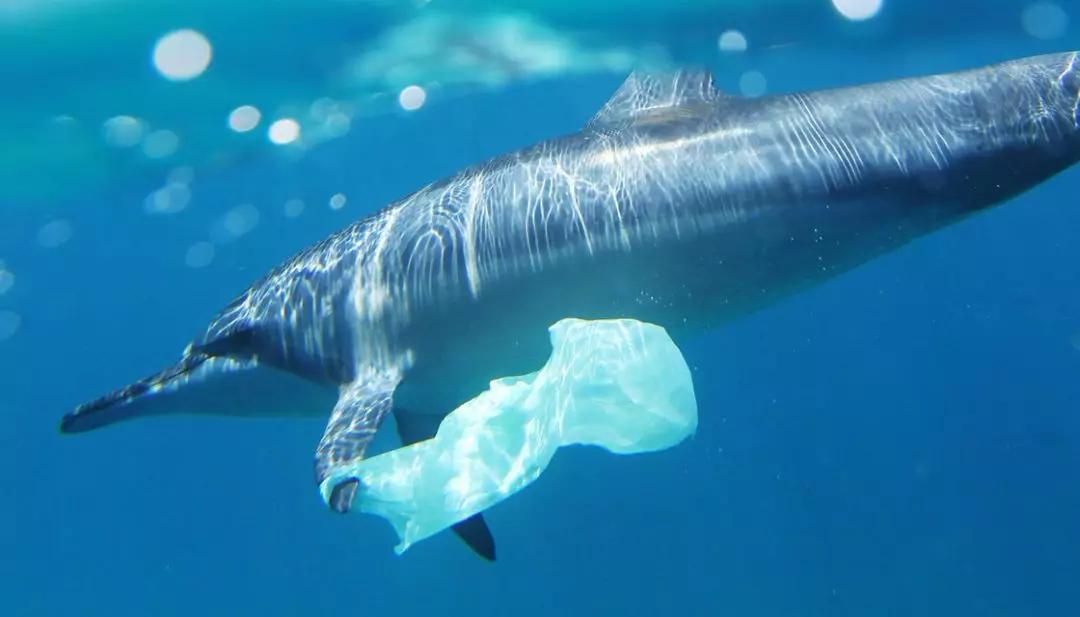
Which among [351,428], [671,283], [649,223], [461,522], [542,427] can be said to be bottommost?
[461,522]

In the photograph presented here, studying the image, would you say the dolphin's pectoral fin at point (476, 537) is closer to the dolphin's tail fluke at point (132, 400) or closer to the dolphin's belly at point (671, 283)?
the dolphin's belly at point (671, 283)

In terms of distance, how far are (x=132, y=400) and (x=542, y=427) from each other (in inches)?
163

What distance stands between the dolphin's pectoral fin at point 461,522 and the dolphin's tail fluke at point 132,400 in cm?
204

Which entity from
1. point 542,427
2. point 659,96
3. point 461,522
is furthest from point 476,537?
point 659,96

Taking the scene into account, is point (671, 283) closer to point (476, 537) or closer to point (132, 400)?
point (476, 537)

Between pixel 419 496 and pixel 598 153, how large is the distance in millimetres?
3108

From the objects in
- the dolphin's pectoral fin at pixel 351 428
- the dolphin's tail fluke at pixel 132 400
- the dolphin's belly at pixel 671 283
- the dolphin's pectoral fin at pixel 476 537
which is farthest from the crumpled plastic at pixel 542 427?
the dolphin's tail fluke at pixel 132 400

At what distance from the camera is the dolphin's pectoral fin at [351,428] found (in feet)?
19.5

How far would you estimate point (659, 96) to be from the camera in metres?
7.35

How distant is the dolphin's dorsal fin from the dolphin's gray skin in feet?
0.07

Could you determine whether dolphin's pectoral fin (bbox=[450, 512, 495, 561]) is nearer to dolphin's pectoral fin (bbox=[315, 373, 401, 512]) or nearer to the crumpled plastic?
dolphin's pectoral fin (bbox=[315, 373, 401, 512])

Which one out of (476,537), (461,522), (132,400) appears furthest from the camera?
(476,537)

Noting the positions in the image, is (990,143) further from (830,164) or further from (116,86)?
(116,86)

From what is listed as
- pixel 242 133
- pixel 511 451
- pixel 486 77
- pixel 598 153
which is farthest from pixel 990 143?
pixel 242 133
